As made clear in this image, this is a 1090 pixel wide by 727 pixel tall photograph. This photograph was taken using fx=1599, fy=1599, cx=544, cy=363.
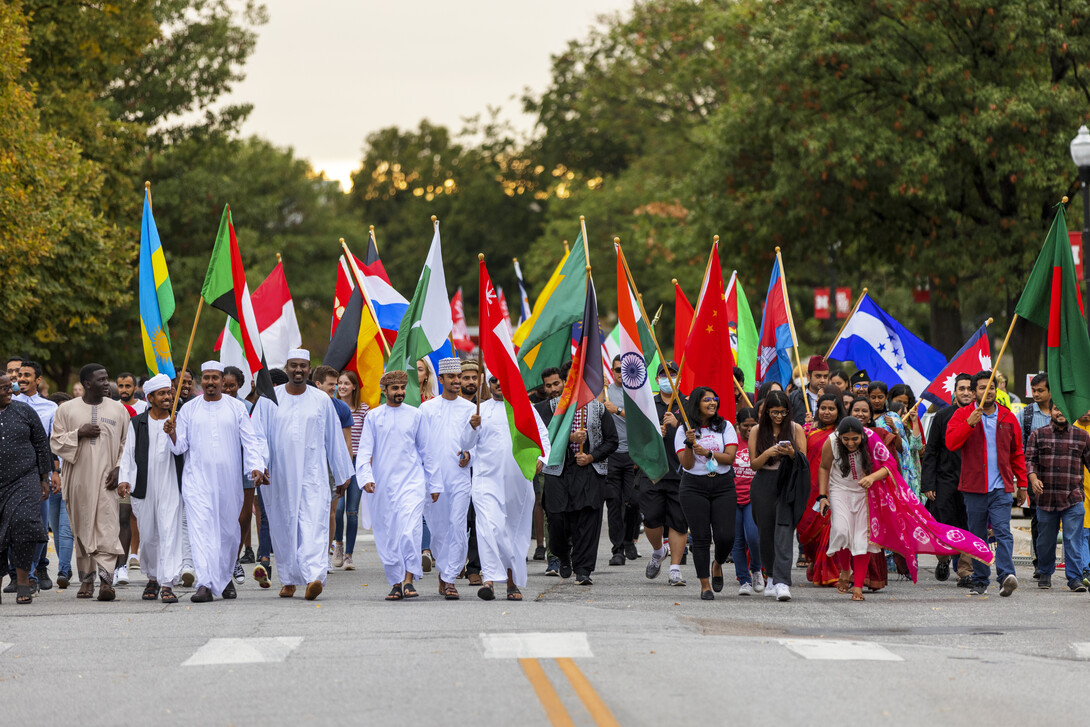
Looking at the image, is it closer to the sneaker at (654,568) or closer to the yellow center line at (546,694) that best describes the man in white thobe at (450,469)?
the sneaker at (654,568)

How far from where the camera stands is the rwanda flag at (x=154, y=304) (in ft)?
46.4

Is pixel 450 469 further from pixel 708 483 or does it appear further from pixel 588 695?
pixel 588 695

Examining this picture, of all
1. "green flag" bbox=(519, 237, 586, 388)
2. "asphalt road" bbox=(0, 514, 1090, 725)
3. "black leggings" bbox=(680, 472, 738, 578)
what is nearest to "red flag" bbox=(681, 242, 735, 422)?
"black leggings" bbox=(680, 472, 738, 578)

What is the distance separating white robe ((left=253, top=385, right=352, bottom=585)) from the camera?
1341cm

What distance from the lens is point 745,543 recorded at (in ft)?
45.8

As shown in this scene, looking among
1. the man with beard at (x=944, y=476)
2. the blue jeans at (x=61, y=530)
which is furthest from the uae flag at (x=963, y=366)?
the blue jeans at (x=61, y=530)

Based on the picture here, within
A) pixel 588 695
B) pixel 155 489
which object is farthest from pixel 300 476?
pixel 588 695

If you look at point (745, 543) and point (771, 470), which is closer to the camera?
point (771, 470)

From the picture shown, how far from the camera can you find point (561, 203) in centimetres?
6128

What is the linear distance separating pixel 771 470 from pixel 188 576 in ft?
17.4

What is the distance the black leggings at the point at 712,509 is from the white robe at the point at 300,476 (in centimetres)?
302

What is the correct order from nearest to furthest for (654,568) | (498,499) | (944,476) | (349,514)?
1. (498,499)
2. (944,476)
3. (654,568)
4. (349,514)

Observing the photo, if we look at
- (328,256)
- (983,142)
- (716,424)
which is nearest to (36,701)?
(716,424)

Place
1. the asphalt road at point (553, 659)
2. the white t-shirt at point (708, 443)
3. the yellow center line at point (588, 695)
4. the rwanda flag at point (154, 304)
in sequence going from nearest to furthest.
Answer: the yellow center line at point (588, 695) → the asphalt road at point (553, 659) → the white t-shirt at point (708, 443) → the rwanda flag at point (154, 304)
